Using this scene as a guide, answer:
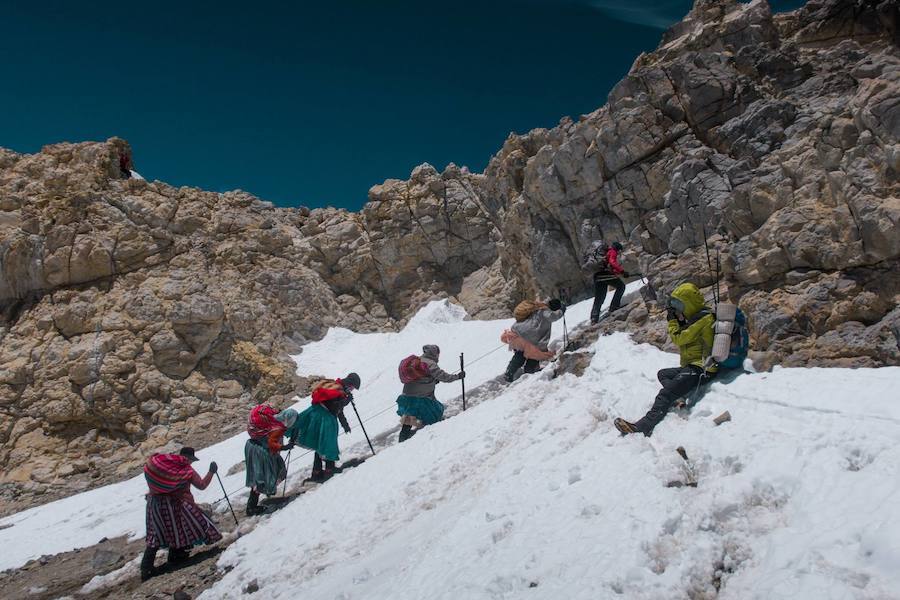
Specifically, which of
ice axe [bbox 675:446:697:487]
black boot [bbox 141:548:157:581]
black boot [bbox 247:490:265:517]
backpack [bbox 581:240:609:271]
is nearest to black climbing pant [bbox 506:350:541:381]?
backpack [bbox 581:240:609:271]

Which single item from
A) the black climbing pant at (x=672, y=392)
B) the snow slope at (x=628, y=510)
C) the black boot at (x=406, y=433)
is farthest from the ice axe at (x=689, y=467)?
the black boot at (x=406, y=433)

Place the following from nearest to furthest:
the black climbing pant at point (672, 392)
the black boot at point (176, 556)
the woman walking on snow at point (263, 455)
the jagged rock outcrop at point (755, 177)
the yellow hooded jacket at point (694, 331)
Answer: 1. the black climbing pant at point (672, 392)
2. the yellow hooded jacket at point (694, 331)
3. the jagged rock outcrop at point (755, 177)
4. the black boot at point (176, 556)
5. the woman walking on snow at point (263, 455)

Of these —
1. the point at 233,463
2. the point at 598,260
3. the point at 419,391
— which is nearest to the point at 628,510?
the point at 419,391

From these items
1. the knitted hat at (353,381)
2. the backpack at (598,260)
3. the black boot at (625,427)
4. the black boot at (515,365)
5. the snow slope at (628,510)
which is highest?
the backpack at (598,260)

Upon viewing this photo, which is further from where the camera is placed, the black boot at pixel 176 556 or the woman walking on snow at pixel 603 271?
the woman walking on snow at pixel 603 271

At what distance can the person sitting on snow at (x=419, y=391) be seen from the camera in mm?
11875

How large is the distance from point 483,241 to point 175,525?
27.8m

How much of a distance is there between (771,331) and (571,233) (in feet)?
48.0

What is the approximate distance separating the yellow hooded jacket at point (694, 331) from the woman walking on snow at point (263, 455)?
742cm

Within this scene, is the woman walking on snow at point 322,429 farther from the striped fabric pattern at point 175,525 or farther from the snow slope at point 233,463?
the striped fabric pattern at point 175,525

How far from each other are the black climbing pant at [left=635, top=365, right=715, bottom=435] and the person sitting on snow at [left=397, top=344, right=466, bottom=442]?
5.47 m

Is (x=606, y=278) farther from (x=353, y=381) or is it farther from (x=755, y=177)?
(x=353, y=381)

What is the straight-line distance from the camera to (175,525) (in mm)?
8844

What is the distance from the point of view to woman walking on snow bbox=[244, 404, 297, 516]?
10250 millimetres
